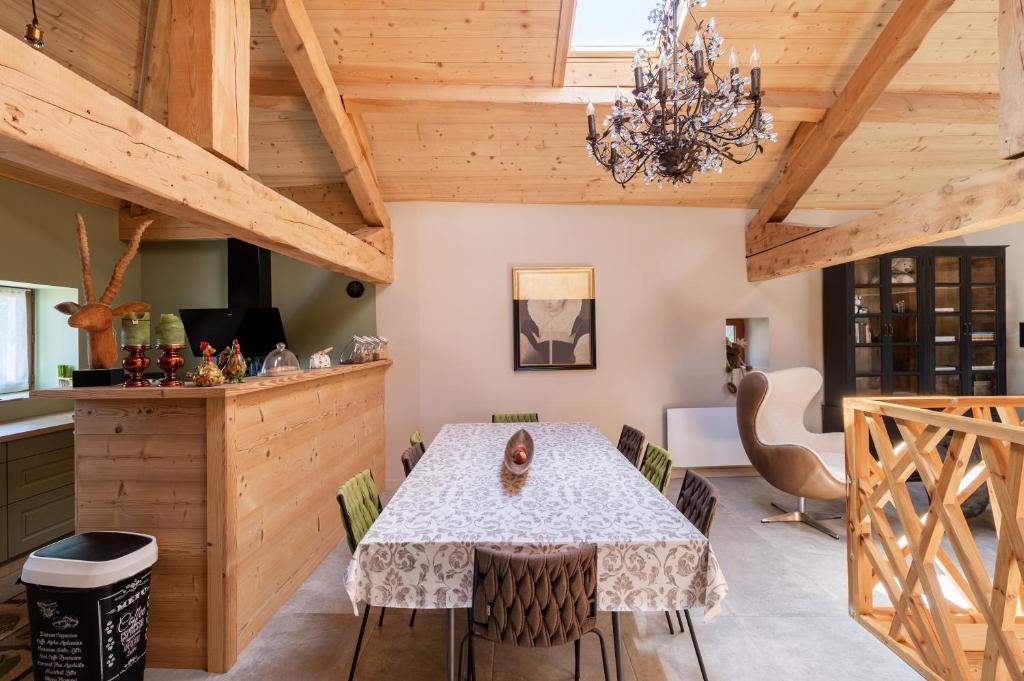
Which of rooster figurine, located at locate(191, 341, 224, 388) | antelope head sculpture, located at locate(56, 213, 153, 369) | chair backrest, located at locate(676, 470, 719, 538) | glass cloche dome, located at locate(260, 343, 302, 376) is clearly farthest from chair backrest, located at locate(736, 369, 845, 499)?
antelope head sculpture, located at locate(56, 213, 153, 369)

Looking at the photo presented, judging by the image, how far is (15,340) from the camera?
12.2ft

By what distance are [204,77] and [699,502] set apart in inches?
105

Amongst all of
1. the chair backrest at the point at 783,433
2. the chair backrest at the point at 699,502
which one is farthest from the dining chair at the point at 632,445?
the chair backrest at the point at 783,433

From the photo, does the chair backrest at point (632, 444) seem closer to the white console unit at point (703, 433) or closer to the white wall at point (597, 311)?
the white wall at point (597, 311)

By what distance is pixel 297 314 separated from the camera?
4.58 m

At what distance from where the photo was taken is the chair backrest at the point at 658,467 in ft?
7.88

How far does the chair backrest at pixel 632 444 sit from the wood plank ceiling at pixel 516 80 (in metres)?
2.37

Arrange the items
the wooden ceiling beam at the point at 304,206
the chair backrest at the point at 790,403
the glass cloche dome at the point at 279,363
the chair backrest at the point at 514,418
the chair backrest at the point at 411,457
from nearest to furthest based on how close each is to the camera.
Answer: the chair backrest at the point at 411,457 < the glass cloche dome at the point at 279,363 < the chair backrest at the point at 514,418 < the chair backrest at the point at 790,403 < the wooden ceiling beam at the point at 304,206

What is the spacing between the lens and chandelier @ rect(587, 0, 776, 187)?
1.95 metres

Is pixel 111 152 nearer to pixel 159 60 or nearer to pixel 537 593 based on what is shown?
pixel 159 60

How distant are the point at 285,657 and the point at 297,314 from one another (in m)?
3.14

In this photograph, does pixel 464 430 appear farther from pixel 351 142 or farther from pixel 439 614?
pixel 351 142

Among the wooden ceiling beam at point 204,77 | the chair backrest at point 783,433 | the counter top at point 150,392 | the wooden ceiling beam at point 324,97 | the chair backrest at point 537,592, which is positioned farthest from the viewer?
the chair backrest at point 783,433

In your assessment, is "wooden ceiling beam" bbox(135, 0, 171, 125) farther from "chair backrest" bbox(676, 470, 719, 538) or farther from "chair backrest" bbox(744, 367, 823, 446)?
"chair backrest" bbox(744, 367, 823, 446)
